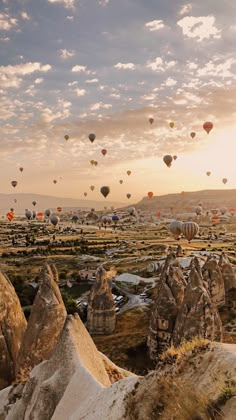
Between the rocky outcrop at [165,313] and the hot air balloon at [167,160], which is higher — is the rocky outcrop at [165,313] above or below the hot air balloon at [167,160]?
below

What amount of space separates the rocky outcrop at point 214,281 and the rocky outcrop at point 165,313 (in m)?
10.5

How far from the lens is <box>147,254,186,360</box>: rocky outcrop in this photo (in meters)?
24.2

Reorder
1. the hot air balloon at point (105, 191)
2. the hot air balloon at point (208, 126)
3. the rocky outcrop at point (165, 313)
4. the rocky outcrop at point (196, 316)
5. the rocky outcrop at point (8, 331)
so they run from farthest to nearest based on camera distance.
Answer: the hot air balloon at point (105, 191) → the hot air balloon at point (208, 126) → the rocky outcrop at point (165, 313) → the rocky outcrop at point (196, 316) → the rocky outcrop at point (8, 331)

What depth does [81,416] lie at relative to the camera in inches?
291

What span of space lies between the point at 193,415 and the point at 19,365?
36.9ft

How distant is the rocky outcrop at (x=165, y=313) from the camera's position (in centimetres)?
2416

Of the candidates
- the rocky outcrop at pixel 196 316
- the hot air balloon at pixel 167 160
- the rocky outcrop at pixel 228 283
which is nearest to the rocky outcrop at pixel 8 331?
the rocky outcrop at pixel 196 316

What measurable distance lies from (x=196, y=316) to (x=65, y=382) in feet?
41.2

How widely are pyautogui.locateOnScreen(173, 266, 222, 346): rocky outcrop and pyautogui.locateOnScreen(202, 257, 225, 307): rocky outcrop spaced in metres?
13.8

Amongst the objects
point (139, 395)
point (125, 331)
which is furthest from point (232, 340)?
point (139, 395)

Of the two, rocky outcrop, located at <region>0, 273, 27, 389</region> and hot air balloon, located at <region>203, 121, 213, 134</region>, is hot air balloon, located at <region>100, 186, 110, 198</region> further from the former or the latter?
rocky outcrop, located at <region>0, 273, 27, 389</region>

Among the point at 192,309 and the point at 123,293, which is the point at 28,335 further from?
the point at 123,293

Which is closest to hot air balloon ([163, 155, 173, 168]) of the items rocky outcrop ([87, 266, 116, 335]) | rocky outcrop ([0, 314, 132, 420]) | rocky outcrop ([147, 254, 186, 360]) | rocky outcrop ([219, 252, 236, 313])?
rocky outcrop ([219, 252, 236, 313])

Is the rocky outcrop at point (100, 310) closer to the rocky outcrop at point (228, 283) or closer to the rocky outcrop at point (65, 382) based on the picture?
the rocky outcrop at point (228, 283)
